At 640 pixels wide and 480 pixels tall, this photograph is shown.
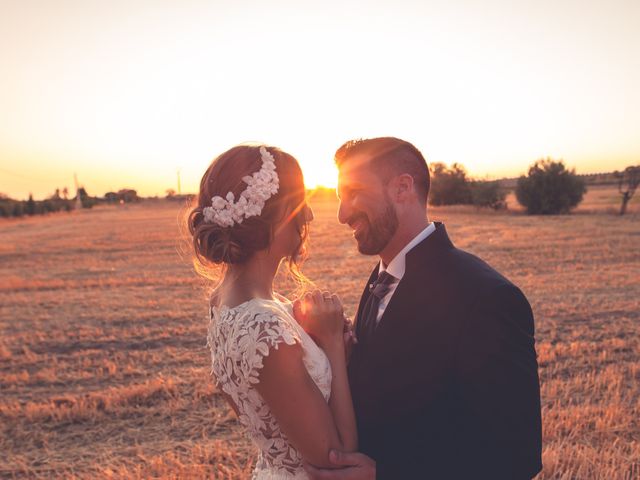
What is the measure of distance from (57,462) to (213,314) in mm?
4397

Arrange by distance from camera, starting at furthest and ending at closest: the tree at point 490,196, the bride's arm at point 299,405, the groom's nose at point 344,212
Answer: the tree at point 490,196 < the groom's nose at point 344,212 < the bride's arm at point 299,405

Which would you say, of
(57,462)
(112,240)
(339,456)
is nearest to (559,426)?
(339,456)

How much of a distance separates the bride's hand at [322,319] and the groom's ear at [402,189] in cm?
81

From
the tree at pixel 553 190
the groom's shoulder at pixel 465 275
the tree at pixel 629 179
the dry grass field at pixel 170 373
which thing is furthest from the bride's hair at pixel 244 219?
the tree at pixel 553 190

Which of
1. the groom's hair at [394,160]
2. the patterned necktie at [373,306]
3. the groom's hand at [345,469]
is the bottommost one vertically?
the groom's hand at [345,469]

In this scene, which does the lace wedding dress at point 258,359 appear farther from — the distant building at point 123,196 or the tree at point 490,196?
the distant building at point 123,196

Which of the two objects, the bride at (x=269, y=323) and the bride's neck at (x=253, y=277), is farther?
the bride's neck at (x=253, y=277)

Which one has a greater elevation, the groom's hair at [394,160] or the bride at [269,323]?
the groom's hair at [394,160]

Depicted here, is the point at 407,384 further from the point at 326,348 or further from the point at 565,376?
the point at 565,376

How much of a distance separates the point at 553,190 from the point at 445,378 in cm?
5586

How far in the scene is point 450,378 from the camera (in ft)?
8.20

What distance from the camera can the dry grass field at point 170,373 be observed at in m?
5.66

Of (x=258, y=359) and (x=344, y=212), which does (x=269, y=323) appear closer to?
(x=258, y=359)

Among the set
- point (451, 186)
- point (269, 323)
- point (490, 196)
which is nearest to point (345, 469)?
point (269, 323)
